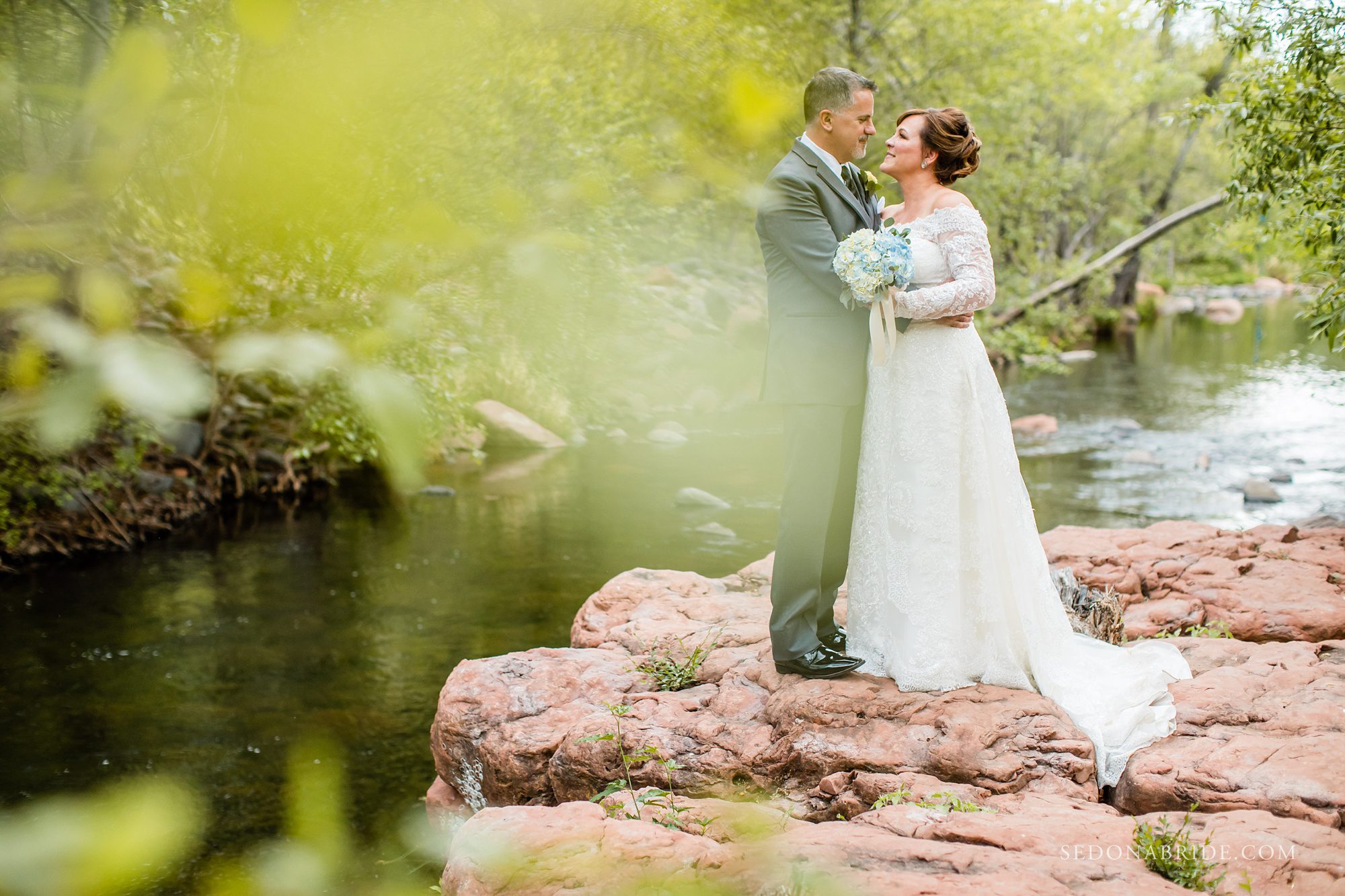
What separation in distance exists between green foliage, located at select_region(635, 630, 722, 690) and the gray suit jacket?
1446mm

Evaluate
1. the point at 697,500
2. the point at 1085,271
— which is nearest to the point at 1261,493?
the point at 697,500

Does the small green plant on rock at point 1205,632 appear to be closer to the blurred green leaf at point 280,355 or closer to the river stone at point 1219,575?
the river stone at point 1219,575

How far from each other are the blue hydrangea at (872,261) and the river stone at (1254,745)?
6.53ft

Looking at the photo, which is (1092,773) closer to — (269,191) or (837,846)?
(837,846)

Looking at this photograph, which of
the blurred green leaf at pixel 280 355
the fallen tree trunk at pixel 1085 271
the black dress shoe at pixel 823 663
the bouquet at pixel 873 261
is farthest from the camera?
the fallen tree trunk at pixel 1085 271

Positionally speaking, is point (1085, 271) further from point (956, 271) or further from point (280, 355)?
point (280, 355)

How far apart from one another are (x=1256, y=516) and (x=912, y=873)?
1017cm

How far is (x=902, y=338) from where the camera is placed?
A: 13.8ft

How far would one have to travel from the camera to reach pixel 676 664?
16.7 feet

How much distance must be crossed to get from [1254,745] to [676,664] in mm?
2447

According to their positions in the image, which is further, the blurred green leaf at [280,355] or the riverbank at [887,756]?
the riverbank at [887,756]

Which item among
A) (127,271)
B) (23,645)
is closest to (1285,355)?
(23,645)

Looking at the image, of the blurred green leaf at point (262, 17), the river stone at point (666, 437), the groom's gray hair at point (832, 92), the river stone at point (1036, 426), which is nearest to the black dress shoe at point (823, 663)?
the groom's gray hair at point (832, 92)

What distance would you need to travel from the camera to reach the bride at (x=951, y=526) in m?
4.09
